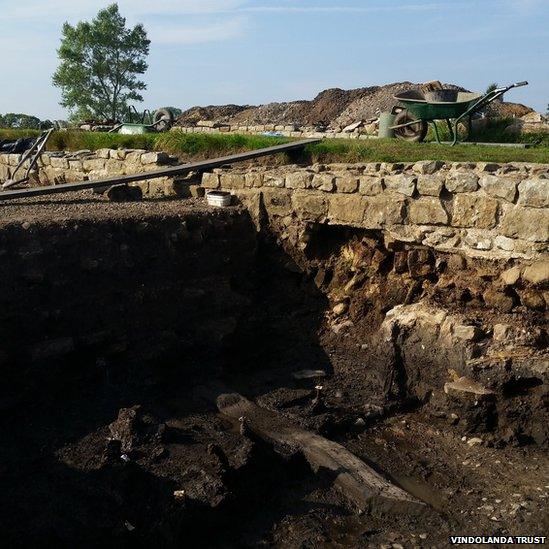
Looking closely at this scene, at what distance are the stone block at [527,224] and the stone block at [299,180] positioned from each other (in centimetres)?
238

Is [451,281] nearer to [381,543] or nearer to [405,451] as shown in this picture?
[405,451]

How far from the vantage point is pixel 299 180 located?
25.7 feet

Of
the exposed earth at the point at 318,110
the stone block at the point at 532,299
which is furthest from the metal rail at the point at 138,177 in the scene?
the exposed earth at the point at 318,110

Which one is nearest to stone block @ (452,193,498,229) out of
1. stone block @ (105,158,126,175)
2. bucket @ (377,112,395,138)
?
stone block @ (105,158,126,175)

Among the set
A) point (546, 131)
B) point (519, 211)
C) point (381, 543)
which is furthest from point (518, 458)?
point (546, 131)

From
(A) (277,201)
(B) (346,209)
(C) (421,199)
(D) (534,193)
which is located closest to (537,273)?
(D) (534,193)

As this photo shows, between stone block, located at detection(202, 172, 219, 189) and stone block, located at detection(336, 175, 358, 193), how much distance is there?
77.5 inches

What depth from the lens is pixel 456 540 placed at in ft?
15.7

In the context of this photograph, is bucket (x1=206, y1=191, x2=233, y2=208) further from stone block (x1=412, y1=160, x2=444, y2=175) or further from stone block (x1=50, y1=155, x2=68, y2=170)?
stone block (x1=50, y1=155, x2=68, y2=170)

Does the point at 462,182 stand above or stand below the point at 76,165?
below

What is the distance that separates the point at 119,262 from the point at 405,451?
3355 millimetres

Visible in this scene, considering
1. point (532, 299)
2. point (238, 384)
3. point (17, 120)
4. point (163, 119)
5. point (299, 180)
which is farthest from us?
point (17, 120)

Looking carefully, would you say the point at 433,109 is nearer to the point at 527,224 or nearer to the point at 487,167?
the point at 487,167

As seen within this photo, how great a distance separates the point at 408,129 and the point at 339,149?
3378 millimetres
